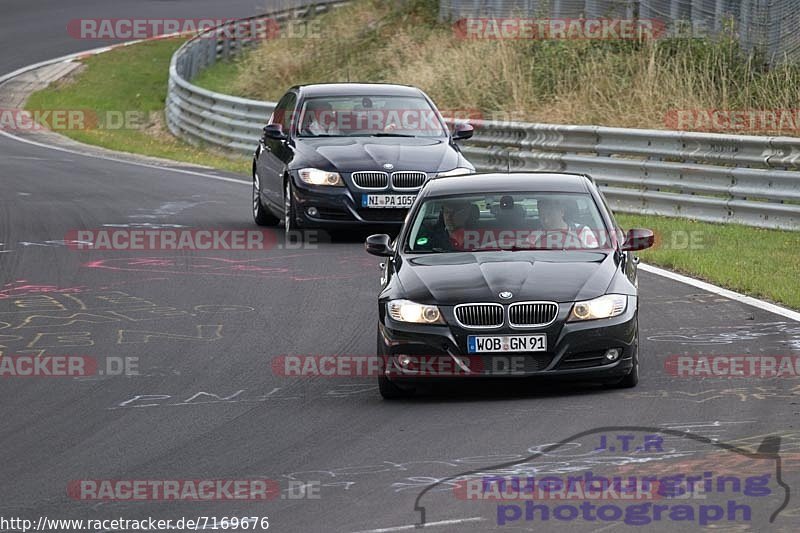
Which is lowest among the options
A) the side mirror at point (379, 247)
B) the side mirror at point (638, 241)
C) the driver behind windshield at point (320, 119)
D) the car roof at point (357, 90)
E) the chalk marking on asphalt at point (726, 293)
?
the chalk marking on asphalt at point (726, 293)

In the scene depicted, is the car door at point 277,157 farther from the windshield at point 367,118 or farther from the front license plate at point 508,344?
the front license plate at point 508,344

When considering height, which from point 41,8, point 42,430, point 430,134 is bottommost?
point 42,430

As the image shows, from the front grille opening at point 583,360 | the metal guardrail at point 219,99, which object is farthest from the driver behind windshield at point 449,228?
the metal guardrail at point 219,99

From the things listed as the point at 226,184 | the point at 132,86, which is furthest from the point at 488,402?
the point at 132,86

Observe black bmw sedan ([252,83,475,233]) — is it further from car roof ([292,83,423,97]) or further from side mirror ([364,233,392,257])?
side mirror ([364,233,392,257])

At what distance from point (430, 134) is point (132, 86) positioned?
22.8m

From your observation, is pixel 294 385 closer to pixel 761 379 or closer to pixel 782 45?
pixel 761 379

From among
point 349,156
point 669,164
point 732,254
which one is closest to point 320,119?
point 349,156

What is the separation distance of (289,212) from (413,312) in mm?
8231

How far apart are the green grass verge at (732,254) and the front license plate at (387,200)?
8.43 ft

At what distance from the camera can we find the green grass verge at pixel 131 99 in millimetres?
30856

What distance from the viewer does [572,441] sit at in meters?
8.22

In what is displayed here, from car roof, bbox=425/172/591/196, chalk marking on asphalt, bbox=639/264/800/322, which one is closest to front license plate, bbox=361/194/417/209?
chalk marking on asphalt, bbox=639/264/800/322

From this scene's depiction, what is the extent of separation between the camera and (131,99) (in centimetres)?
3831
